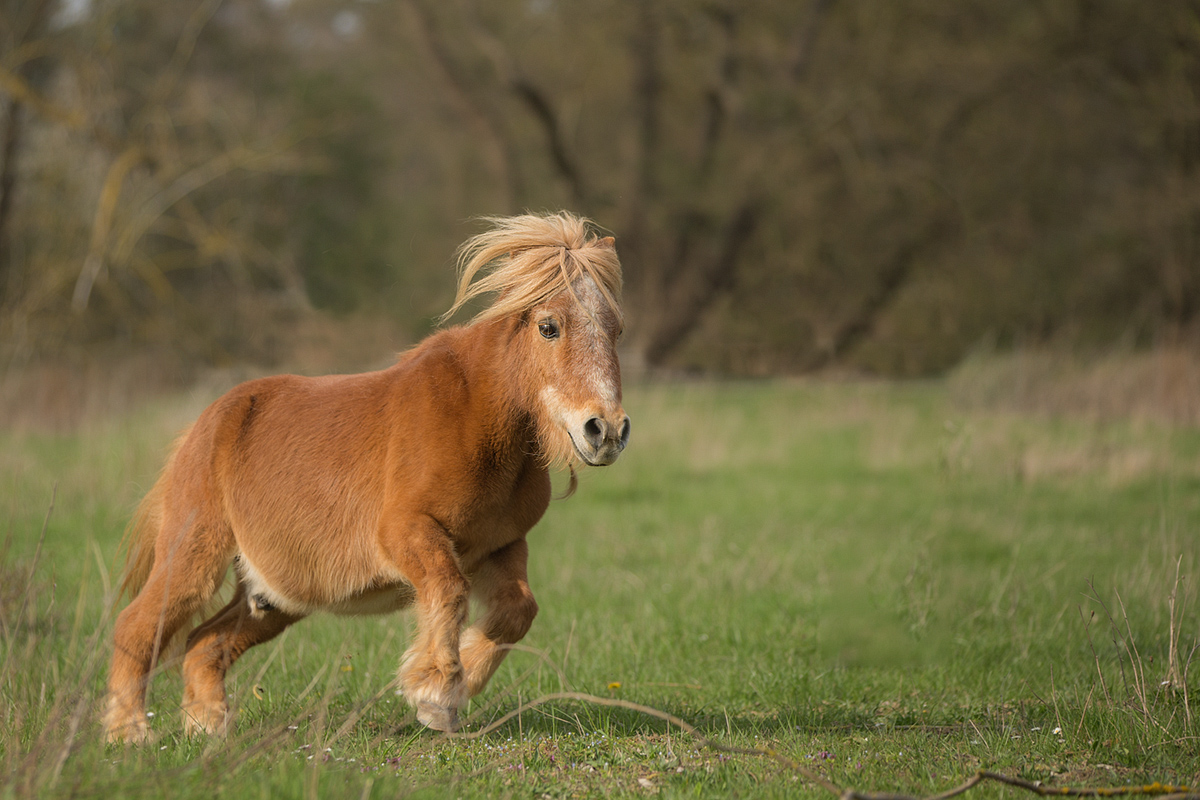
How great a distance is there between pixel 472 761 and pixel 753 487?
30.0ft

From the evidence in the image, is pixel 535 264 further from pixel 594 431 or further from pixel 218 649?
pixel 218 649

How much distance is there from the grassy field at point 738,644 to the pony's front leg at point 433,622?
0.17 m

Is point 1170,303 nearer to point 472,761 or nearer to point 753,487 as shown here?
point 753,487

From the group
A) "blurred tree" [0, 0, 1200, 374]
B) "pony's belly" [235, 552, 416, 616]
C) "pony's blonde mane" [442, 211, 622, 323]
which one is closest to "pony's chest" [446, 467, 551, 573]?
"pony's belly" [235, 552, 416, 616]

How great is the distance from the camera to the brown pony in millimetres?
4012

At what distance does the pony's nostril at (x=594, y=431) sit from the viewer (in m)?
3.76

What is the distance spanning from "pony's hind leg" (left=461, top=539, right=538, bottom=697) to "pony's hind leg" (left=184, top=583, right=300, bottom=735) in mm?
1147

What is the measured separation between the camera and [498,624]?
424 cm

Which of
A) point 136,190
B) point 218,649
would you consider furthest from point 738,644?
point 136,190

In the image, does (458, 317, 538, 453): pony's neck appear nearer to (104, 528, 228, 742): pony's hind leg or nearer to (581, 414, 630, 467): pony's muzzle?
(581, 414, 630, 467): pony's muzzle

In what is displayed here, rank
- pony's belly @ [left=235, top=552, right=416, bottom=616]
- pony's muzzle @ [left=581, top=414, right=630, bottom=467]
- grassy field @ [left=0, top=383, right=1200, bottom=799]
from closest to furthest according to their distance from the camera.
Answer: pony's muzzle @ [left=581, top=414, right=630, bottom=467]
grassy field @ [left=0, top=383, right=1200, bottom=799]
pony's belly @ [left=235, top=552, right=416, bottom=616]

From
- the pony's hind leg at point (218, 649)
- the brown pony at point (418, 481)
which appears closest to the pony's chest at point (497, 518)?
the brown pony at point (418, 481)

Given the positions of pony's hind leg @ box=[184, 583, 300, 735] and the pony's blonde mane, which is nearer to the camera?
the pony's blonde mane

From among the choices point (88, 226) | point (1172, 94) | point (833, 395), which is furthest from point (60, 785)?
point (1172, 94)
